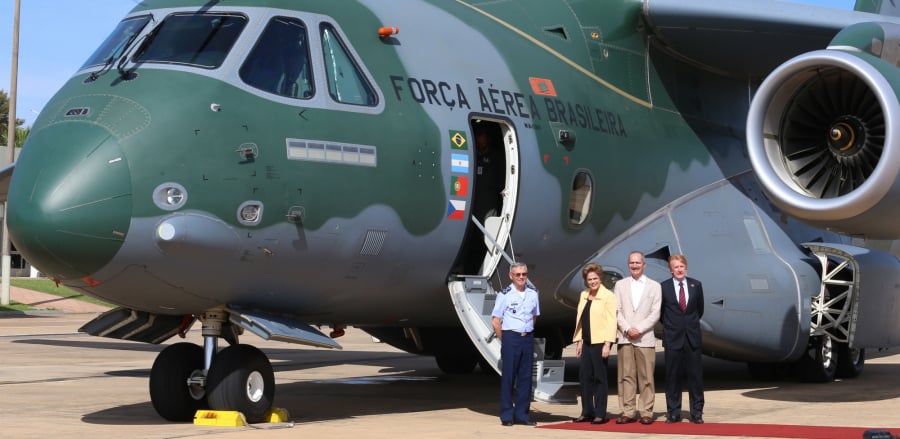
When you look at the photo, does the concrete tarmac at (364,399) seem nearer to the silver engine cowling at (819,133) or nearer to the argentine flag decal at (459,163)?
the silver engine cowling at (819,133)

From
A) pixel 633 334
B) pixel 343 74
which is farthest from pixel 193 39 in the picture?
pixel 633 334

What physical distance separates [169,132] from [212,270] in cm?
106

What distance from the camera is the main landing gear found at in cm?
955

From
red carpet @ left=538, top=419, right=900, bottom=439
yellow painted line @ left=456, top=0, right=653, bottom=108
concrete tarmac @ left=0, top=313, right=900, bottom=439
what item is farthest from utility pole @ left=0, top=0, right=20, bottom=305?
red carpet @ left=538, top=419, right=900, bottom=439

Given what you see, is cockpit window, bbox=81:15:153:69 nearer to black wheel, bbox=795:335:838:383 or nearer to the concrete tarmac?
the concrete tarmac

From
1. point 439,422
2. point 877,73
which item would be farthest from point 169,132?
point 877,73

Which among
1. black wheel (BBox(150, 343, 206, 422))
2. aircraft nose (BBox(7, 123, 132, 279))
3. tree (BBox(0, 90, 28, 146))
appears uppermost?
tree (BBox(0, 90, 28, 146))

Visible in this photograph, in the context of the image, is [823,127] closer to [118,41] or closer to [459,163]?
[459,163]

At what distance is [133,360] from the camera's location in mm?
18406

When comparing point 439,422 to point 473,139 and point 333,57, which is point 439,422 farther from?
point 333,57

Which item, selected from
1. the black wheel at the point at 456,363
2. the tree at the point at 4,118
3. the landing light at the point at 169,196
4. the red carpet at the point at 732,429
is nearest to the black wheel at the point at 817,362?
the black wheel at the point at 456,363

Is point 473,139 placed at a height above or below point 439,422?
above

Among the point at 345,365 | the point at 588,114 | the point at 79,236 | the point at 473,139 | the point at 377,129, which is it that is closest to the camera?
the point at 79,236

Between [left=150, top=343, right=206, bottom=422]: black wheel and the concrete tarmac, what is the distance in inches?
5.8
